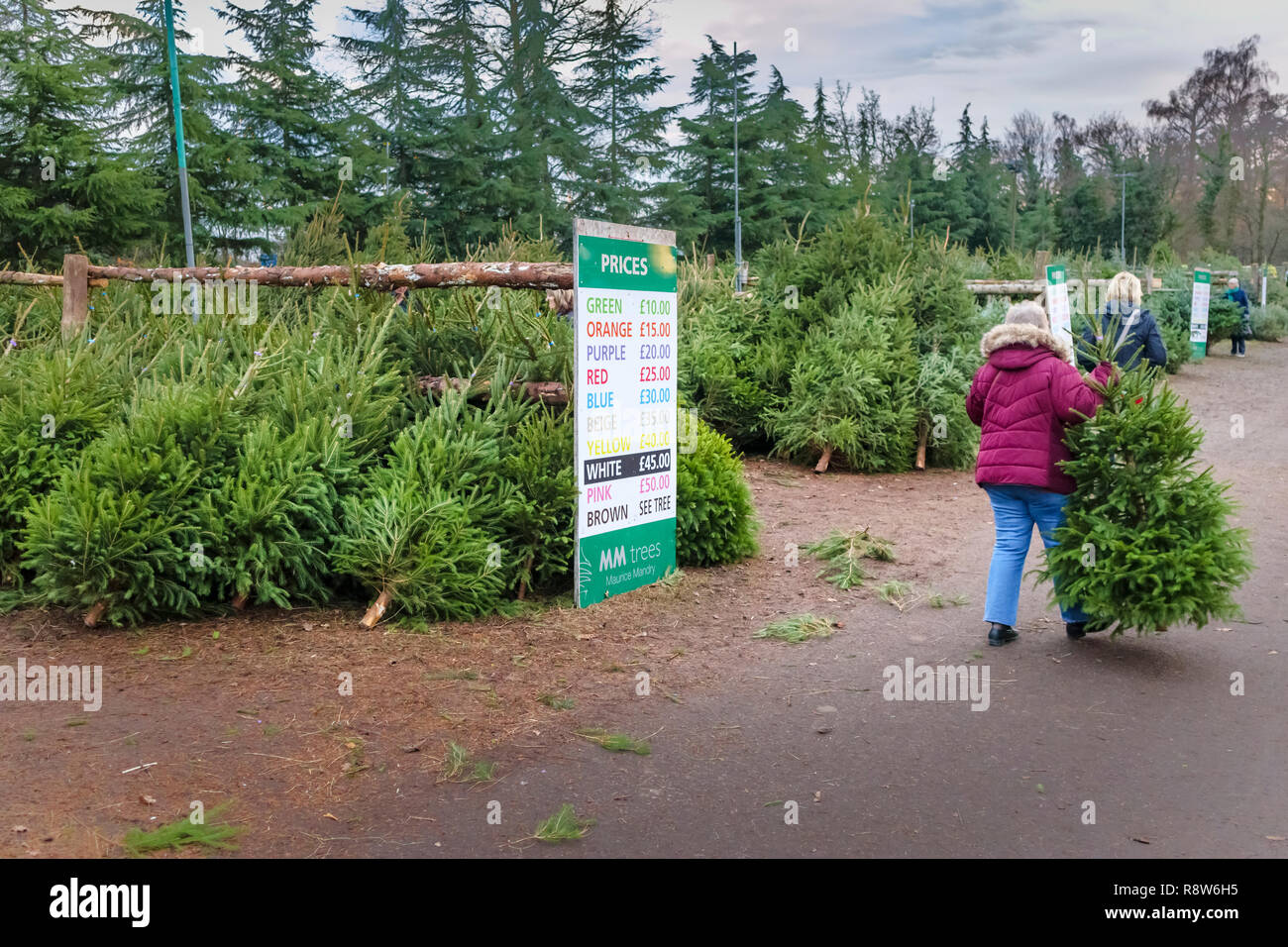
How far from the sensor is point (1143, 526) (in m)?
5.82

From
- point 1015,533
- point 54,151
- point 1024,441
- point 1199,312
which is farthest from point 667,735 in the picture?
point 1199,312

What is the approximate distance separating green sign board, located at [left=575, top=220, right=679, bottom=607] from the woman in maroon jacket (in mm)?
2163

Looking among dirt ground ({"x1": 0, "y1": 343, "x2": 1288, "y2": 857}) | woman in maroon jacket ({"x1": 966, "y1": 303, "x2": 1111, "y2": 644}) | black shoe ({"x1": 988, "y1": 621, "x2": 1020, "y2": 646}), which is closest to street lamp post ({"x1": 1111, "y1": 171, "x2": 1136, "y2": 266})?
dirt ground ({"x1": 0, "y1": 343, "x2": 1288, "y2": 857})

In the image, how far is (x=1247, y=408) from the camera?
18.5 meters

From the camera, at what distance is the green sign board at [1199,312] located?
2527cm

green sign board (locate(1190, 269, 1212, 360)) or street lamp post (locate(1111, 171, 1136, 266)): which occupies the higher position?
street lamp post (locate(1111, 171, 1136, 266))

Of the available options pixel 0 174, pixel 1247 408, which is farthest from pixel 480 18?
pixel 1247 408

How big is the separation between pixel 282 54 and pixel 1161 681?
31727 millimetres

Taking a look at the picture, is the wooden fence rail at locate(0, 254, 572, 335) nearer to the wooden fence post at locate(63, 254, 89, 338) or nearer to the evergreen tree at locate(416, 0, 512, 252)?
the wooden fence post at locate(63, 254, 89, 338)

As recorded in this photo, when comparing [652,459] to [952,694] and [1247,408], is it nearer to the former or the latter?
[952,694]

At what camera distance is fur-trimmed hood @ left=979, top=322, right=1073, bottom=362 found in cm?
617

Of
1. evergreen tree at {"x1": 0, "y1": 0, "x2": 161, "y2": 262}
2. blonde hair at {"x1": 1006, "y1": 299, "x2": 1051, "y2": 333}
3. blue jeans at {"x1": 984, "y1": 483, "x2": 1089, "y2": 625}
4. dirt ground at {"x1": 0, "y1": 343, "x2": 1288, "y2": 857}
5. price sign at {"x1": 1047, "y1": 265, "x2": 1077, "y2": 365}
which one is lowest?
dirt ground at {"x1": 0, "y1": 343, "x2": 1288, "y2": 857}

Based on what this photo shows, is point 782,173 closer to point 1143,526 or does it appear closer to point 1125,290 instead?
point 1125,290

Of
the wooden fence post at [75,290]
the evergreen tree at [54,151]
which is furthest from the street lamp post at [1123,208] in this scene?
the wooden fence post at [75,290]
